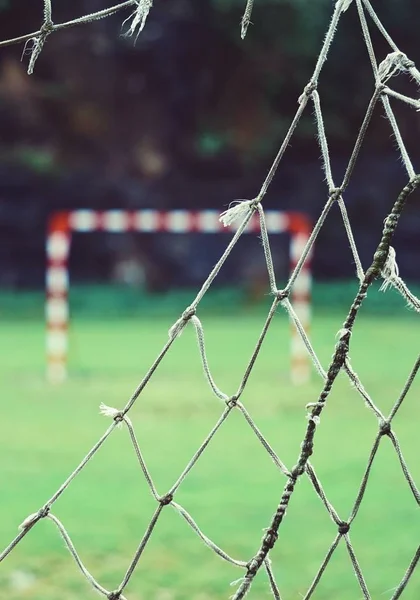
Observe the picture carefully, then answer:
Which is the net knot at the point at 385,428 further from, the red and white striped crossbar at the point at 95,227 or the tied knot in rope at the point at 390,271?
the red and white striped crossbar at the point at 95,227

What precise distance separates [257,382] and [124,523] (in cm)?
281

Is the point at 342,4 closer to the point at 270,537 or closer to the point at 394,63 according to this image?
the point at 394,63

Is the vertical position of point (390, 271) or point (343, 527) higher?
point (390, 271)

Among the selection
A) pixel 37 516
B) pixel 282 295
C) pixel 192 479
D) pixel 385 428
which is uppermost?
pixel 192 479

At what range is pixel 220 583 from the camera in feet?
7.97

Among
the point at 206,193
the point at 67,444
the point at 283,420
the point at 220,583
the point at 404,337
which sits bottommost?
the point at 220,583

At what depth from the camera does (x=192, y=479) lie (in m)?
3.49

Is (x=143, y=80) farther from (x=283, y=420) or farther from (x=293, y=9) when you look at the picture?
(x=283, y=420)

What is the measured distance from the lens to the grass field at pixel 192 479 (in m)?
2.49

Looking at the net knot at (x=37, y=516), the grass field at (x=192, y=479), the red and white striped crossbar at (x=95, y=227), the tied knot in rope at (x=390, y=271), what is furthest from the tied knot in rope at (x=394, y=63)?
the red and white striped crossbar at (x=95, y=227)

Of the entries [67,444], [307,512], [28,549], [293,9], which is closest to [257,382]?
[67,444]

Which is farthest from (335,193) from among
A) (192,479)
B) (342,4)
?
(192,479)

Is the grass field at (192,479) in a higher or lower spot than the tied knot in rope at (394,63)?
higher

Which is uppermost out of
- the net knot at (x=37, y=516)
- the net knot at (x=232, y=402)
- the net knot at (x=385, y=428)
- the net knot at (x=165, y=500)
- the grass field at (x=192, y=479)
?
the grass field at (x=192, y=479)
